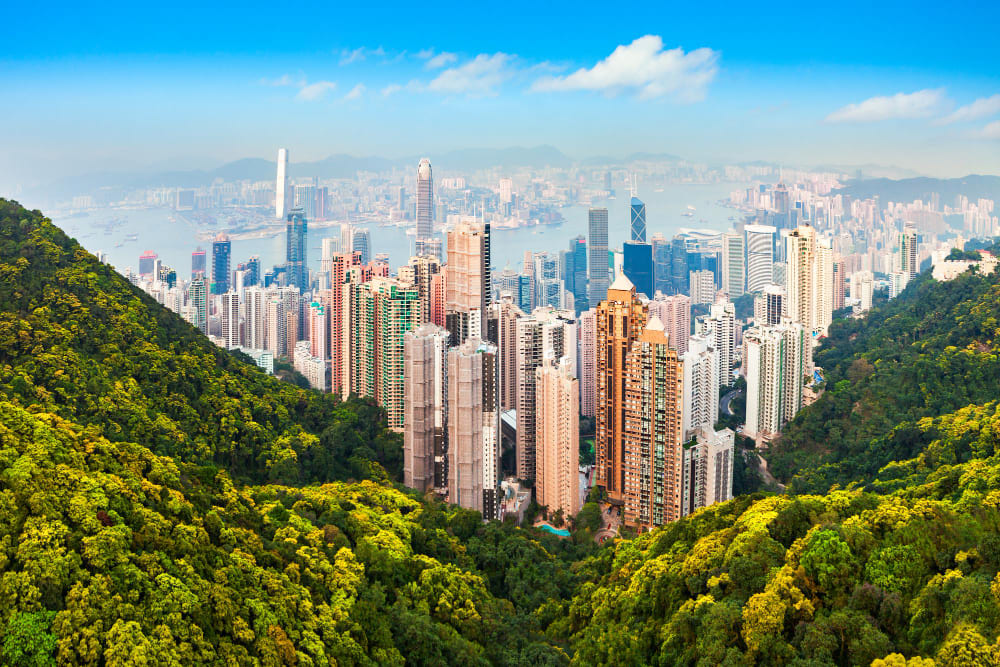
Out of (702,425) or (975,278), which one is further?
(975,278)

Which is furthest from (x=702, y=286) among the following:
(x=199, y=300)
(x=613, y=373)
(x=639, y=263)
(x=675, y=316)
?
(x=613, y=373)

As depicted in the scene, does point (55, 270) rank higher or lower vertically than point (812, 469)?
higher

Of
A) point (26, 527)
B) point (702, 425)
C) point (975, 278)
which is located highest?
point (975, 278)

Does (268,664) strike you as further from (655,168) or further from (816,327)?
(655,168)

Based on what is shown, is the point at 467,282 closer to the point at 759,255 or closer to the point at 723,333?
the point at 723,333

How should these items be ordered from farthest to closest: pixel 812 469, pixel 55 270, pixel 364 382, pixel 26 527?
pixel 364 382
pixel 812 469
pixel 55 270
pixel 26 527

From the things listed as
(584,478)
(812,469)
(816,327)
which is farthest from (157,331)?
(816,327)

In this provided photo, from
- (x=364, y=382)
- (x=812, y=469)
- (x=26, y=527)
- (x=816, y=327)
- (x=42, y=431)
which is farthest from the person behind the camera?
(x=816, y=327)

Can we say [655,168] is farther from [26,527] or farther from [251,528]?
[26,527]
